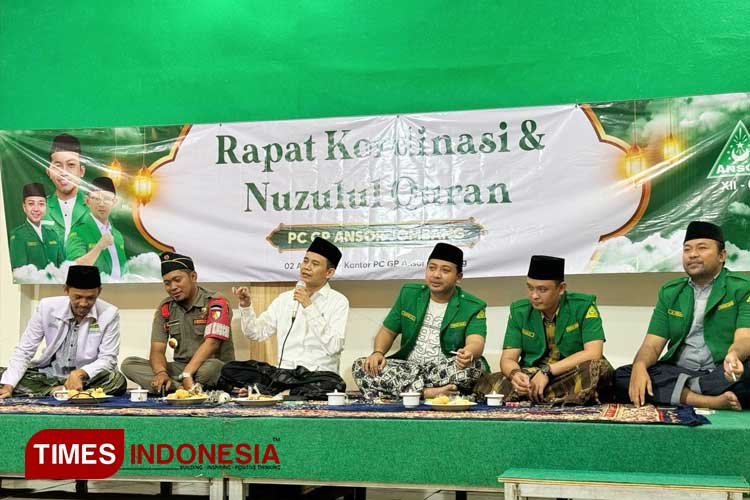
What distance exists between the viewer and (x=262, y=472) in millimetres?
3283

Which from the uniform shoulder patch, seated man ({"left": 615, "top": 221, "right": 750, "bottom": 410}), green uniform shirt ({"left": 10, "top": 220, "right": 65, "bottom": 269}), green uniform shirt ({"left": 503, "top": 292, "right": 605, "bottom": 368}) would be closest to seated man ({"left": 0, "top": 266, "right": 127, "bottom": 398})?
green uniform shirt ({"left": 10, "top": 220, "right": 65, "bottom": 269})

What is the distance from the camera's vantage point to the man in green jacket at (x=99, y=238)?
17.9 ft

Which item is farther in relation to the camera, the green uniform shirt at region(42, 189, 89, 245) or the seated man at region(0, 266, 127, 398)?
the green uniform shirt at region(42, 189, 89, 245)

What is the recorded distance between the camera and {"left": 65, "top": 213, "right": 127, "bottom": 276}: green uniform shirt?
5.45m

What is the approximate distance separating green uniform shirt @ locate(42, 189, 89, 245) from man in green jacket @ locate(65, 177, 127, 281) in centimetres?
3

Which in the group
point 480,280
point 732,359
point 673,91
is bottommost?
point 732,359

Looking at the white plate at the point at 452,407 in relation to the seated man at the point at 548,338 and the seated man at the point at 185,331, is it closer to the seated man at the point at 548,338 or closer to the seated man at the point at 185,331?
the seated man at the point at 548,338

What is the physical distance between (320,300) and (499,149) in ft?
4.30

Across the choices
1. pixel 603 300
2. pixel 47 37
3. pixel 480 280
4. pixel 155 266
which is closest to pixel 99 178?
pixel 155 266

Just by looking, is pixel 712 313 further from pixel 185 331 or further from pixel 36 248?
pixel 36 248

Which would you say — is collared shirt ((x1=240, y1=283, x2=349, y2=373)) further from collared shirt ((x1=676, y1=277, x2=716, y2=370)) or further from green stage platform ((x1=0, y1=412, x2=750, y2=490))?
collared shirt ((x1=676, y1=277, x2=716, y2=370))

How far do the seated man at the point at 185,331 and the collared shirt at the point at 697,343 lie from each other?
2371mm

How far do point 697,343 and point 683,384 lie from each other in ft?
1.12

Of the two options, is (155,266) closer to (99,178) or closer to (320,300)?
(99,178)
